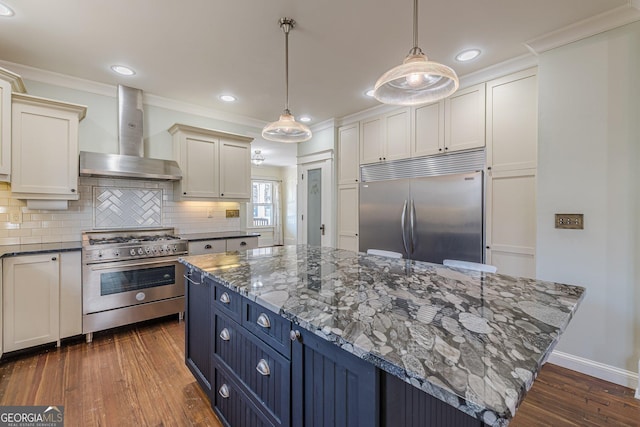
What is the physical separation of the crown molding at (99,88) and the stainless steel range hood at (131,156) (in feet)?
0.50

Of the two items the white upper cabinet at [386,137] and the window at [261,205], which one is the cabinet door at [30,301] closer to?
the white upper cabinet at [386,137]

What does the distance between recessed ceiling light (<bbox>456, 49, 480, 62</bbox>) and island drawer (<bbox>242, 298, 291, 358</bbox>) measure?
2698 millimetres

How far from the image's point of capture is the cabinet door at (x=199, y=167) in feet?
11.4

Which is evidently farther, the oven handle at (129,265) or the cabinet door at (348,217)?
the cabinet door at (348,217)

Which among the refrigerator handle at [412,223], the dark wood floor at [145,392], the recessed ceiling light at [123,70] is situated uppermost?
the recessed ceiling light at [123,70]

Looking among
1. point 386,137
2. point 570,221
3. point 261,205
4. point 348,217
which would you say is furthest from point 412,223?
point 261,205

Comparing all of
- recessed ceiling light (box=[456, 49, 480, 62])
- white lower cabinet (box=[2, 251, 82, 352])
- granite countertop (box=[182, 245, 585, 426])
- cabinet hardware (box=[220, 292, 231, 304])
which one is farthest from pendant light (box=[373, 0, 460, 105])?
white lower cabinet (box=[2, 251, 82, 352])

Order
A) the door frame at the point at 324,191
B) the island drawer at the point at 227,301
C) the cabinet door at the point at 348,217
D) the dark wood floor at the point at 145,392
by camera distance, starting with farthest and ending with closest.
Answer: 1. the door frame at the point at 324,191
2. the cabinet door at the point at 348,217
3. the dark wood floor at the point at 145,392
4. the island drawer at the point at 227,301

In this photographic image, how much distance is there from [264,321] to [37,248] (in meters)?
2.60

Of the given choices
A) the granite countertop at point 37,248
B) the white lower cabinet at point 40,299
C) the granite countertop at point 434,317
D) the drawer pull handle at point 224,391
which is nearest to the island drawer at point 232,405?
the drawer pull handle at point 224,391

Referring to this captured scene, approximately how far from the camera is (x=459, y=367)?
2.21ft

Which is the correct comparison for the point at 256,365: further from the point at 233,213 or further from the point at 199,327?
the point at 233,213

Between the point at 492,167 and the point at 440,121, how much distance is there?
2.58ft

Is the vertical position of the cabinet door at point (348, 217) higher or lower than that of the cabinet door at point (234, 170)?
lower
